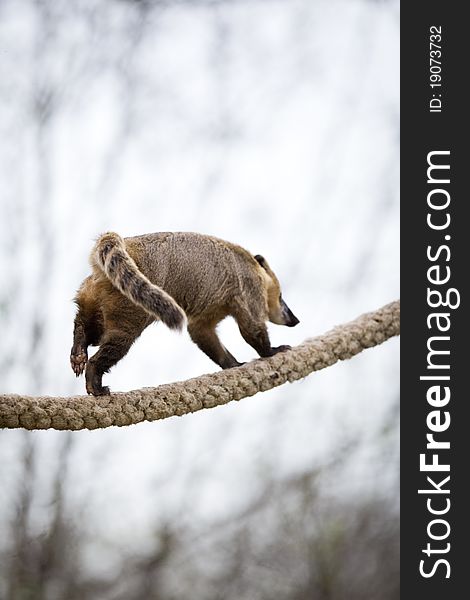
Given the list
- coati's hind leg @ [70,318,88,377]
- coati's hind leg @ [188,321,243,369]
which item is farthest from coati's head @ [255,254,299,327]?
coati's hind leg @ [70,318,88,377]

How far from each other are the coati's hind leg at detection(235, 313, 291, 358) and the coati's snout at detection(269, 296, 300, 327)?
22.3 inches

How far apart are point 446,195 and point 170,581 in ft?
11.6

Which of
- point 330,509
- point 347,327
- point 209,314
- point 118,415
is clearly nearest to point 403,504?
point 347,327

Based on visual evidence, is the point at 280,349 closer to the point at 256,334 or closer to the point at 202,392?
the point at 256,334

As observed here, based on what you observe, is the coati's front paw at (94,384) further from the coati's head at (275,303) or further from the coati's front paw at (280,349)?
the coati's head at (275,303)

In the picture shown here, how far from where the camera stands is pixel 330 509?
6.57m

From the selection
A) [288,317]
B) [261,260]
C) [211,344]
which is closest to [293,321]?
[288,317]

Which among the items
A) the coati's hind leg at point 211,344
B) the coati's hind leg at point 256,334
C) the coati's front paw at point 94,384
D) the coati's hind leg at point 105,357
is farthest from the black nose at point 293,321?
the coati's front paw at point 94,384

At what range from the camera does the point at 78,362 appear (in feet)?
11.2

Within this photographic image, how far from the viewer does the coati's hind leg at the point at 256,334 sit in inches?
156

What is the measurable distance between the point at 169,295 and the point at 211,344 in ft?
2.28

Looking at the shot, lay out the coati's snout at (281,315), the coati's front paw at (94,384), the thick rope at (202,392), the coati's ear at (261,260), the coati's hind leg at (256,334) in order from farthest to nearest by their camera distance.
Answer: the coati's snout at (281,315), the coati's ear at (261,260), the coati's hind leg at (256,334), the coati's front paw at (94,384), the thick rope at (202,392)

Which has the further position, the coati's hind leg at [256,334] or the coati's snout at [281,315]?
the coati's snout at [281,315]

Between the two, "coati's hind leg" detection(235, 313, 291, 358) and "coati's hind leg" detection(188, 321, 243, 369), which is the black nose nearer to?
"coati's hind leg" detection(188, 321, 243, 369)
